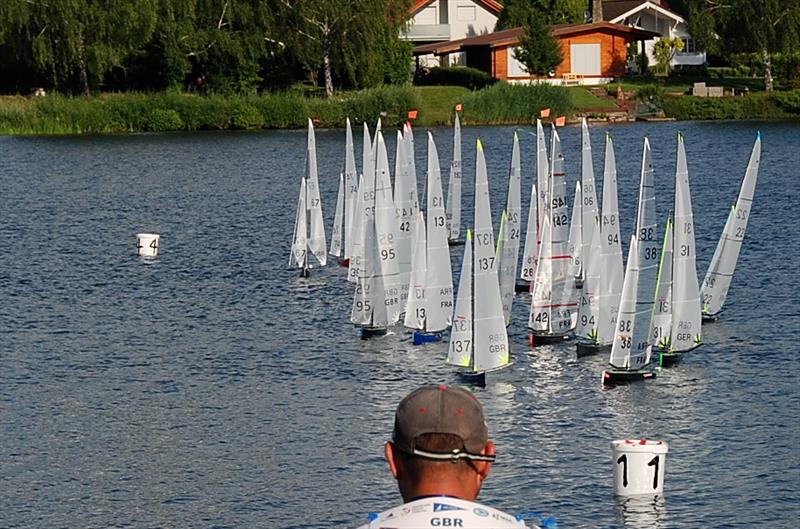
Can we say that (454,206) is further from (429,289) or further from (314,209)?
(429,289)

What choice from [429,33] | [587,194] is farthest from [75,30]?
[587,194]

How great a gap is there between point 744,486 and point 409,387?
10.2 m

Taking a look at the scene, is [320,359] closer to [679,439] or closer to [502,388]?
[502,388]

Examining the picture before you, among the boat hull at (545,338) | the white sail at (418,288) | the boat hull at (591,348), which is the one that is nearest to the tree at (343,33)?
the white sail at (418,288)

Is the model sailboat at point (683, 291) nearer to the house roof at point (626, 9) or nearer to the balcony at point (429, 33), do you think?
the house roof at point (626, 9)

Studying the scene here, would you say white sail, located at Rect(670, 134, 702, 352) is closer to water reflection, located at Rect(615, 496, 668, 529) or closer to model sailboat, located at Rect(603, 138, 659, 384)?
model sailboat, located at Rect(603, 138, 659, 384)

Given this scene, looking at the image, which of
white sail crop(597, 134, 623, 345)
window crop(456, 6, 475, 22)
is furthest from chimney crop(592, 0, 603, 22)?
white sail crop(597, 134, 623, 345)

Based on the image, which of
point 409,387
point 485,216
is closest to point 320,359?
point 409,387

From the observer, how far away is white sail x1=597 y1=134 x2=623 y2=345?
33781mm

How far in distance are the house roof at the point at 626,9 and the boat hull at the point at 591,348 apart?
341ft

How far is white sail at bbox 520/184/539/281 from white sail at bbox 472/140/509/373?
7170 mm

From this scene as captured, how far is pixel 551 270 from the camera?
36406 millimetres

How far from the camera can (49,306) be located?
45.3 m

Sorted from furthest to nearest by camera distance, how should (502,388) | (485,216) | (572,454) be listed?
(502,388) < (485,216) < (572,454)
